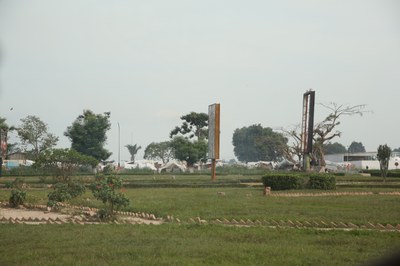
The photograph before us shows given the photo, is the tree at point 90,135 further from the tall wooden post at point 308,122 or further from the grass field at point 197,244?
the grass field at point 197,244

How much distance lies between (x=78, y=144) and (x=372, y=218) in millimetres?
46471

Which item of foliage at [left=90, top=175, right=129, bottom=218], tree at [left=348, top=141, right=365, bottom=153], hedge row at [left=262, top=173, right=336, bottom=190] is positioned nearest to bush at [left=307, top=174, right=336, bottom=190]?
hedge row at [left=262, top=173, right=336, bottom=190]

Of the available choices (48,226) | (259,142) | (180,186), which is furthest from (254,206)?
(259,142)

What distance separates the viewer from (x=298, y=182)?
2514 cm

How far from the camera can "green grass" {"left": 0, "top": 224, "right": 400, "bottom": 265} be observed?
6742 millimetres

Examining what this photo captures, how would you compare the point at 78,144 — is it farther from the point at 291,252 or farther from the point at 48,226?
the point at 291,252

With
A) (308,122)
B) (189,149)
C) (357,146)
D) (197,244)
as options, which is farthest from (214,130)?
(357,146)

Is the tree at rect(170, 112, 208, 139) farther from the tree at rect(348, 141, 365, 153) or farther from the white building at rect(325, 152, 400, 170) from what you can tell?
the tree at rect(348, 141, 365, 153)

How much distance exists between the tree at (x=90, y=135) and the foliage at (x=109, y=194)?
42488mm

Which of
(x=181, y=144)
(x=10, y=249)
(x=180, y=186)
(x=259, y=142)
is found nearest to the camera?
(x=10, y=249)

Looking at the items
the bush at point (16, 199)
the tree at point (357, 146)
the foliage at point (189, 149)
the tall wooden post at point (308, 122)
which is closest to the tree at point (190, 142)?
the foliage at point (189, 149)

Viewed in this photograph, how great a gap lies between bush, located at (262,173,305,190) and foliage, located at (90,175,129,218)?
1337cm

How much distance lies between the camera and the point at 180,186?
28141mm

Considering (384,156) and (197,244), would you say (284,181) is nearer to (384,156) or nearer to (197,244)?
(384,156)
